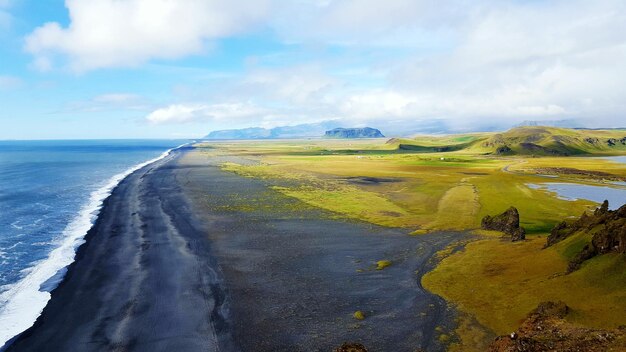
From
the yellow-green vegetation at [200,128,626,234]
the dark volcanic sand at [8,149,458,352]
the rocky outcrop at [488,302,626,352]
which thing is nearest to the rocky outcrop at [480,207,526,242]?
the yellow-green vegetation at [200,128,626,234]

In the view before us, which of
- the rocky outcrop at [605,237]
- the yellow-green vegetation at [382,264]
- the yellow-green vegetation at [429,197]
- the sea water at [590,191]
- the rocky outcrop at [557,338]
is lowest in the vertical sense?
the sea water at [590,191]

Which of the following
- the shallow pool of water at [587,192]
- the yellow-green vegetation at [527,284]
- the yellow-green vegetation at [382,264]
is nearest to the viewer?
the yellow-green vegetation at [527,284]

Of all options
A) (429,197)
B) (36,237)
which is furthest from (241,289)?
(429,197)

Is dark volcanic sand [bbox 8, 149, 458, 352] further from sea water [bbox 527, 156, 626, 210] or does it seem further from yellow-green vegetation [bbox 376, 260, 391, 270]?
sea water [bbox 527, 156, 626, 210]

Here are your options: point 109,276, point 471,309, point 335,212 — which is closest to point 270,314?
point 471,309

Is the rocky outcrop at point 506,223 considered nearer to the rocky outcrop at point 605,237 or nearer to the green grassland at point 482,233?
the green grassland at point 482,233

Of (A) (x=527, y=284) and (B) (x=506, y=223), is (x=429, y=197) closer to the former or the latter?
(B) (x=506, y=223)

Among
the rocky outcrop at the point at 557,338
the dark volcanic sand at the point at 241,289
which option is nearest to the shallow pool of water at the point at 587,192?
the dark volcanic sand at the point at 241,289
